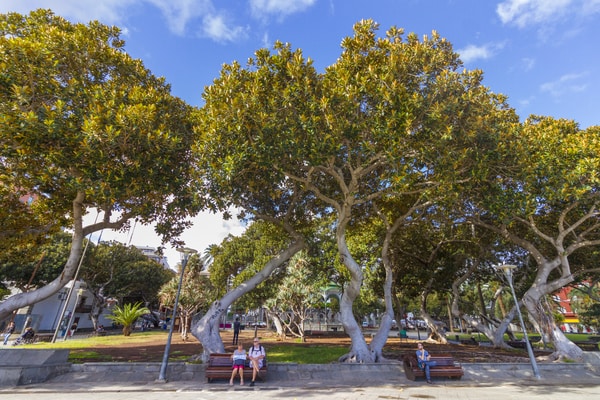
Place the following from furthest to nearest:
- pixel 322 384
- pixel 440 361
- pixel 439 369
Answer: pixel 440 361, pixel 439 369, pixel 322 384

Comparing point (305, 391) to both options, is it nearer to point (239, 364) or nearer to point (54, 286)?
point (239, 364)

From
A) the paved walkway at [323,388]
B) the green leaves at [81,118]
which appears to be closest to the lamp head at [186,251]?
the green leaves at [81,118]

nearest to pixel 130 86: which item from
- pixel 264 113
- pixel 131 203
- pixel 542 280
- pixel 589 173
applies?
pixel 131 203

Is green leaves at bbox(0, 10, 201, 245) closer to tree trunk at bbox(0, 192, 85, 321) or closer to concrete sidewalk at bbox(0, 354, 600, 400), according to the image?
tree trunk at bbox(0, 192, 85, 321)

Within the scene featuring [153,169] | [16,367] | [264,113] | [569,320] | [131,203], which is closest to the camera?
[16,367]

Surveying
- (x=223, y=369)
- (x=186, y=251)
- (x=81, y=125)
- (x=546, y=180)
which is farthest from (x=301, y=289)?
(x=81, y=125)

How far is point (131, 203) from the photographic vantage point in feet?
44.1

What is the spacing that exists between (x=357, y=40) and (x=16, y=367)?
1606cm

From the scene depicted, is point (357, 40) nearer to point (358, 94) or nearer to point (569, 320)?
point (358, 94)

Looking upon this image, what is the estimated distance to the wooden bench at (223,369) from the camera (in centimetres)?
1030

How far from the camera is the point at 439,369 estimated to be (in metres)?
11.0

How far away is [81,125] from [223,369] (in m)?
9.51

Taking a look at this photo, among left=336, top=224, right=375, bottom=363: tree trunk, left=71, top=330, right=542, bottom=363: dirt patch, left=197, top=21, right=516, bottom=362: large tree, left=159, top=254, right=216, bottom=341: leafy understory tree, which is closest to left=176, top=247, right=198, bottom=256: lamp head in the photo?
left=197, top=21, right=516, bottom=362: large tree

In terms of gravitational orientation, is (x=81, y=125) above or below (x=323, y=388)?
above
